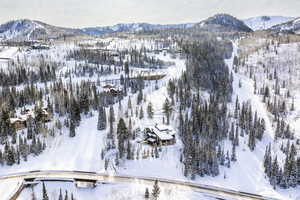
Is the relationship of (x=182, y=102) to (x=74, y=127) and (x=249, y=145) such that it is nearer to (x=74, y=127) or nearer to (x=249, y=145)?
(x=249, y=145)

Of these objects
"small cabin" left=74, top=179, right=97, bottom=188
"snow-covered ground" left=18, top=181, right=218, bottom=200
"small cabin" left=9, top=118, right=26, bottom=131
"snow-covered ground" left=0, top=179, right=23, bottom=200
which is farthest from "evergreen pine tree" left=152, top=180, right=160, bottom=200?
"small cabin" left=9, top=118, right=26, bottom=131

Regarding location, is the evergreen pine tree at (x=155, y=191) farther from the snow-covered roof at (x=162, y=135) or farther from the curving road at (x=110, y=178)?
the snow-covered roof at (x=162, y=135)

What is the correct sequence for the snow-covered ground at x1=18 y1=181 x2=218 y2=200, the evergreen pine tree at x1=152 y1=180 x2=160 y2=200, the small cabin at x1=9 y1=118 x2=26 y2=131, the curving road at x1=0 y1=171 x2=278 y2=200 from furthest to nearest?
1. the small cabin at x1=9 y1=118 x2=26 y2=131
2. the curving road at x1=0 y1=171 x2=278 y2=200
3. the snow-covered ground at x1=18 y1=181 x2=218 y2=200
4. the evergreen pine tree at x1=152 y1=180 x2=160 y2=200

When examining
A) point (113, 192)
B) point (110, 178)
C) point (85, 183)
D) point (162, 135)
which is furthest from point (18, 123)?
point (162, 135)

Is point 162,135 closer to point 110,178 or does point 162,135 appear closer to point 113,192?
point 110,178

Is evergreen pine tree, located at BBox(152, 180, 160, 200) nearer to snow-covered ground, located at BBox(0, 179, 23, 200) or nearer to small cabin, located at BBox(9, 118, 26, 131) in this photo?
snow-covered ground, located at BBox(0, 179, 23, 200)

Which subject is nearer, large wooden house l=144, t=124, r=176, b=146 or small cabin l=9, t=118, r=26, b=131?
large wooden house l=144, t=124, r=176, b=146

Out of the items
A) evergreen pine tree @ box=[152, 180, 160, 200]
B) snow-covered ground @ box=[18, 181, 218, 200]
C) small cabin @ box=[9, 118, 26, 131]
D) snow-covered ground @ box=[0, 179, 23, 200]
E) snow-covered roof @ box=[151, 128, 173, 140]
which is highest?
small cabin @ box=[9, 118, 26, 131]
